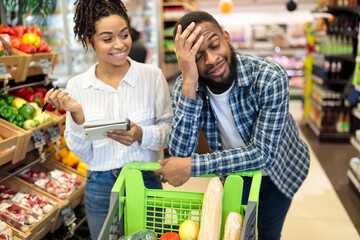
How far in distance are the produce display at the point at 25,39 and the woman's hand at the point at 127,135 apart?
1.27 meters

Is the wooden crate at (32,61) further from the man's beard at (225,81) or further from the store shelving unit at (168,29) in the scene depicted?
the store shelving unit at (168,29)

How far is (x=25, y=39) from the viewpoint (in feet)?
8.53

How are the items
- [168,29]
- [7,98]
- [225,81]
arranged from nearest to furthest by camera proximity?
[225,81]
[7,98]
[168,29]

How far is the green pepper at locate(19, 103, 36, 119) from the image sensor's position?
243cm

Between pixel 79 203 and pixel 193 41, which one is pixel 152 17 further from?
pixel 193 41

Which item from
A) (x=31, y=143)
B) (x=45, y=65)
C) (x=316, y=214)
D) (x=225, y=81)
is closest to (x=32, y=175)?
(x=31, y=143)

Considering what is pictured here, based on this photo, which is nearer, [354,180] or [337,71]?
[354,180]

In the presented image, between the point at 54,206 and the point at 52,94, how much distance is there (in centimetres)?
110

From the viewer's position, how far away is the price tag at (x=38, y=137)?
2.38m

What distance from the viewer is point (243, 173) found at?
1.52 metres

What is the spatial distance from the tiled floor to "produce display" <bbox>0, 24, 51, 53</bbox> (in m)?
1.66

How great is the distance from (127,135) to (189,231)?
20.5 inches

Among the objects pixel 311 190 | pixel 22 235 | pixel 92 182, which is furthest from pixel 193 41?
pixel 311 190

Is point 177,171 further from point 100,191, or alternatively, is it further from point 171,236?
point 100,191
